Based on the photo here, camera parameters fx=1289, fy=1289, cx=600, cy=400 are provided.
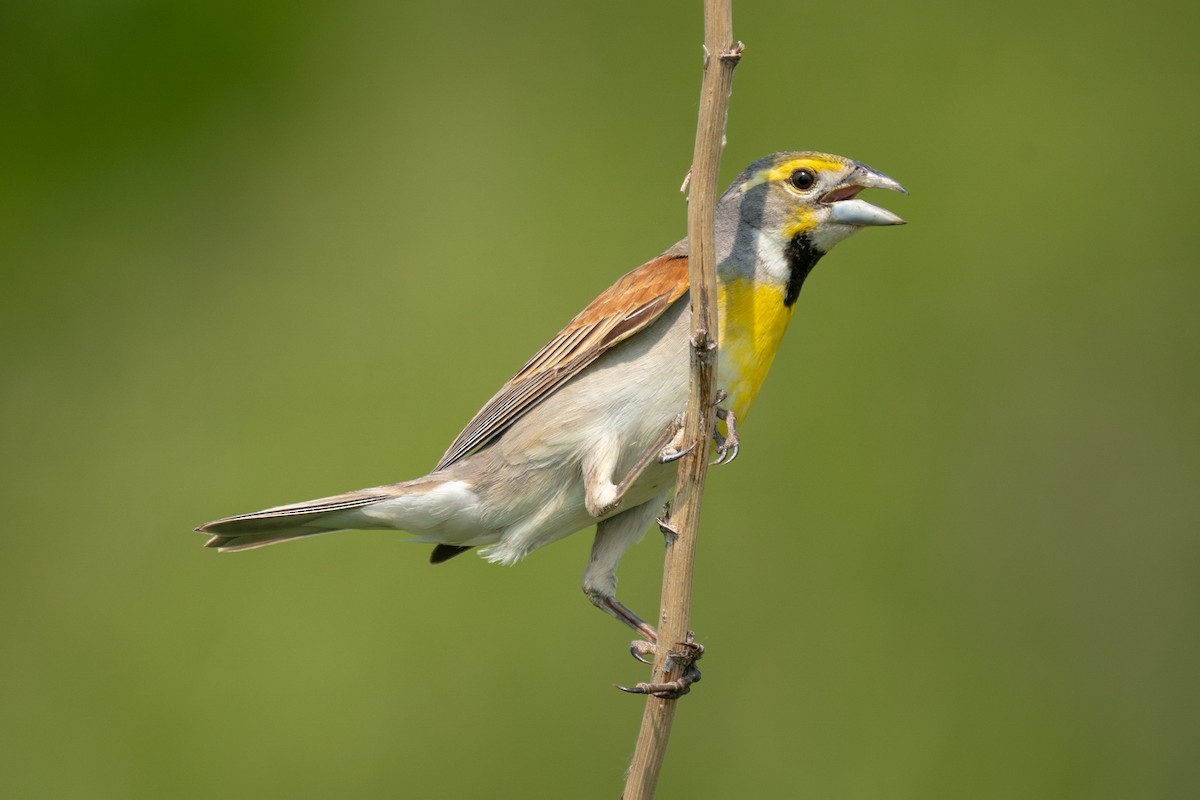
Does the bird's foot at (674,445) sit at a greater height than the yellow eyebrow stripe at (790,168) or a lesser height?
lesser

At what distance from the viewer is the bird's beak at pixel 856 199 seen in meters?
3.79

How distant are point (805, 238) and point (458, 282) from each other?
3.14 m

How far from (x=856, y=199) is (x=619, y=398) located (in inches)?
37.4

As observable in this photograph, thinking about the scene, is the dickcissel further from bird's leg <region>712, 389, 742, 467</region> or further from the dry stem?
the dry stem

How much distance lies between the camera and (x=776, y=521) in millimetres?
6246

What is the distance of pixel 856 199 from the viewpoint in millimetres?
3934

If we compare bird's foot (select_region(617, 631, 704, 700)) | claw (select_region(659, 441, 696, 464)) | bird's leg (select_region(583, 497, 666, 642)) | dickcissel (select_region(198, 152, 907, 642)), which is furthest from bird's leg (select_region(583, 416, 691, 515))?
bird's foot (select_region(617, 631, 704, 700))

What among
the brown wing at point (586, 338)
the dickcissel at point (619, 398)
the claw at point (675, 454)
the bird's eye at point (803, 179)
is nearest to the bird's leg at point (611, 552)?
the dickcissel at point (619, 398)

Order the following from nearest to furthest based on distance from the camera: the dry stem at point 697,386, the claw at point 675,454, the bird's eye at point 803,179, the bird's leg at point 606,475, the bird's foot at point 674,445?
the dry stem at point 697,386
the claw at point 675,454
the bird's foot at point 674,445
the bird's leg at point 606,475
the bird's eye at point 803,179

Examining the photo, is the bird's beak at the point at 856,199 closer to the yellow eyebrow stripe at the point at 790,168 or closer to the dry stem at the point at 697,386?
the yellow eyebrow stripe at the point at 790,168

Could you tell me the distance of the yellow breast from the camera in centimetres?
377

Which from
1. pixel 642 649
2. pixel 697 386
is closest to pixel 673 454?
pixel 697 386

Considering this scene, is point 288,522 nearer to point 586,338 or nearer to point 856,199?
point 586,338

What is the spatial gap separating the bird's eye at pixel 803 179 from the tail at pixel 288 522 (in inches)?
62.3
